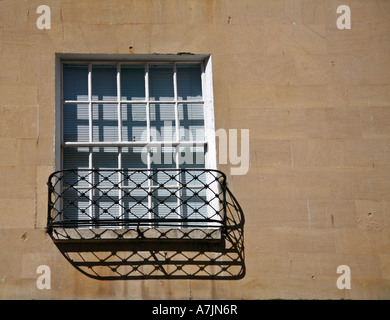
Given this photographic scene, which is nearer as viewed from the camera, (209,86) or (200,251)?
(200,251)

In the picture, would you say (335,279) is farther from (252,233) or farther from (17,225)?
(17,225)

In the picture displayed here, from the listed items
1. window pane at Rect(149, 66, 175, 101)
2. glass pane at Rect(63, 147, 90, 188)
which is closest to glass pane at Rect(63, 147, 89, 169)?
glass pane at Rect(63, 147, 90, 188)

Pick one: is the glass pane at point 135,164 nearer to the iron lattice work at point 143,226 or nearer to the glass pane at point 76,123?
the iron lattice work at point 143,226

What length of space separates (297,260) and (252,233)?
0.75 metres

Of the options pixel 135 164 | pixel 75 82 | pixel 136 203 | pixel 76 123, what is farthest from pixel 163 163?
pixel 75 82

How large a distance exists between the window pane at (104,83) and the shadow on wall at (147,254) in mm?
2224

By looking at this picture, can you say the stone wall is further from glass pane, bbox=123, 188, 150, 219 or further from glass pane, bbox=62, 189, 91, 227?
glass pane, bbox=123, 188, 150, 219

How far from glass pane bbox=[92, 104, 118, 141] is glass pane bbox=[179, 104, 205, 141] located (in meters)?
1.02

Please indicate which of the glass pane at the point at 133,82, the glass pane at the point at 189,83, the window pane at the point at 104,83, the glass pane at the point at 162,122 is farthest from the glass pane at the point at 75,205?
the glass pane at the point at 189,83

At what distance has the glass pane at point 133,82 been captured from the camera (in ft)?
41.9

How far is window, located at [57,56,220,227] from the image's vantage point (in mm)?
12266

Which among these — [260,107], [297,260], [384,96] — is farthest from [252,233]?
[384,96]

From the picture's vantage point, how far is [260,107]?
12430 mm

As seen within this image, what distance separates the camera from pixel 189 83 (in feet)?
42.2
